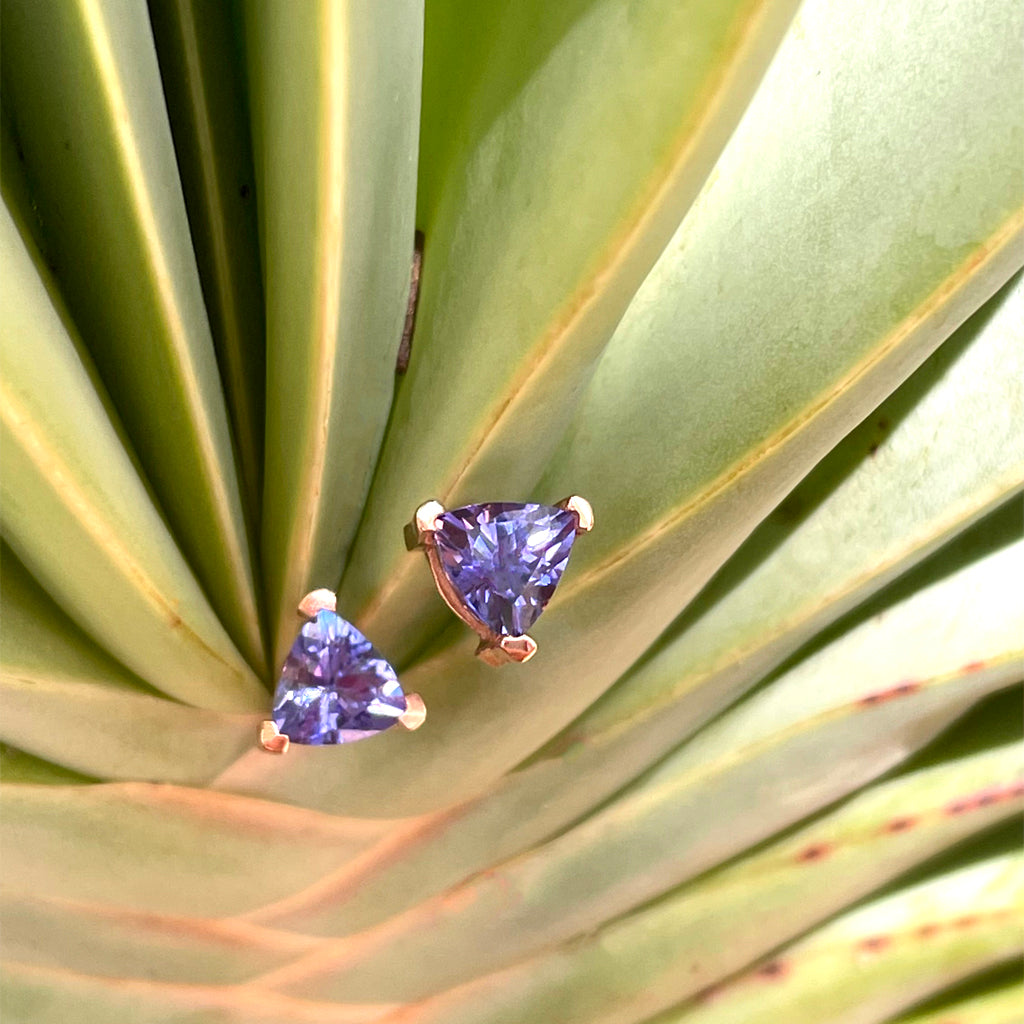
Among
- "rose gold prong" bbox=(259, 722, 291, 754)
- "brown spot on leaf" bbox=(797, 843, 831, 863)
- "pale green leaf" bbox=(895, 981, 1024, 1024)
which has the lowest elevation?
"pale green leaf" bbox=(895, 981, 1024, 1024)

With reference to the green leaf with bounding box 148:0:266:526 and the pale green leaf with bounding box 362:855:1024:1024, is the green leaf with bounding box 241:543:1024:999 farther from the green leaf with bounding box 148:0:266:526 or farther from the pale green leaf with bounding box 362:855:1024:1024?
the green leaf with bounding box 148:0:266:526

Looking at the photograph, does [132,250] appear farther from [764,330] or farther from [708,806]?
[708,806]

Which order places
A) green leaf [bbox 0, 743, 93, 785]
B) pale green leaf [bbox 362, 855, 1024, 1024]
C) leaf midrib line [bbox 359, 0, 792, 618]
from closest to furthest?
1. leaf midrib line [bbox 359, 0, 792, 618]
2. green leaf [bbox 0, 743, 93, 785]
3. pale green leaf [bbox 362, 855, 1024, 1024]

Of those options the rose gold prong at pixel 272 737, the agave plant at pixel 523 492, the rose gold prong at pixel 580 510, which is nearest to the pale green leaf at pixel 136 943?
the agave plant at pixel 523 492

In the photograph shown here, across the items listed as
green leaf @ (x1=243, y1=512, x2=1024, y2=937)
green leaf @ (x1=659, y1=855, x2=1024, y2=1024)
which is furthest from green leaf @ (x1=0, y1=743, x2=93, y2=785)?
green leaf @ (x1=659, y1=855, x2=1024, y2=1024)

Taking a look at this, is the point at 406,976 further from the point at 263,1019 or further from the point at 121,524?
the point at 121,524

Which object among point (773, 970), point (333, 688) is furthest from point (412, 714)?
point (773, 970)

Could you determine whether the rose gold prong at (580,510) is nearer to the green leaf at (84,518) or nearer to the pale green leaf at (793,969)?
the green leaf at (84,518)
